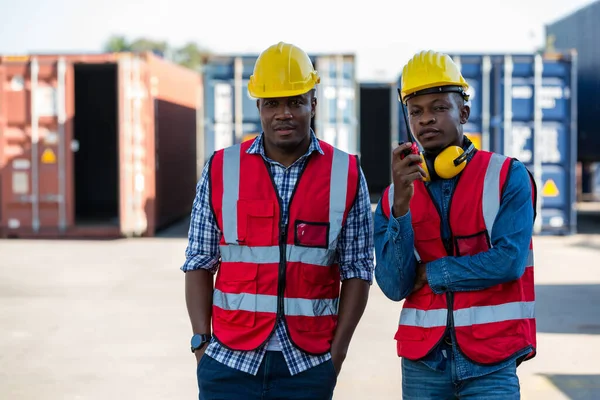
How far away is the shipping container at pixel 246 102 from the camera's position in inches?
538

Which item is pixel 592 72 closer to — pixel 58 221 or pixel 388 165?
pixel 388 165

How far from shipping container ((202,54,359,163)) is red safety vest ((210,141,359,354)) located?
10.7m

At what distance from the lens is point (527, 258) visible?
281cm

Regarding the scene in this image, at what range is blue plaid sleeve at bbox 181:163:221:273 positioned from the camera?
2963mm

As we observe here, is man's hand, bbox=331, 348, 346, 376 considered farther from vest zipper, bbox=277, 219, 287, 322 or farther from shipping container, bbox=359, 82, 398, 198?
shipping container, bbox=359, 82, 398, 198

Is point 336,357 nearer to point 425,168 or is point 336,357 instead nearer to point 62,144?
point 425,168

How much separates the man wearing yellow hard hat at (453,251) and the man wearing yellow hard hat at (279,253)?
0.19 metres

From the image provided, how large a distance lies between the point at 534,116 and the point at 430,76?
11760mm

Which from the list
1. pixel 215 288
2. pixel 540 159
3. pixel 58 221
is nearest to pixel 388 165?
pixel 540 159

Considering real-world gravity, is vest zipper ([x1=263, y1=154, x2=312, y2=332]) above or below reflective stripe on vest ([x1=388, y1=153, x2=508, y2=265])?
below

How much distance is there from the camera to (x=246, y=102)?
13.7 m

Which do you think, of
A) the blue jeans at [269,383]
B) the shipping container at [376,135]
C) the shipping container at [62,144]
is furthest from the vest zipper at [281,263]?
the shipping container at [376,135]

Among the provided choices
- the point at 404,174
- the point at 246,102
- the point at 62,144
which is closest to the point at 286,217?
the point at 404,174

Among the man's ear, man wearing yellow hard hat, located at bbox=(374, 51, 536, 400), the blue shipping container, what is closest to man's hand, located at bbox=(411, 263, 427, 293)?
man wearing yellow hard hat, located at bbox=(374, 51, 536, 400)
